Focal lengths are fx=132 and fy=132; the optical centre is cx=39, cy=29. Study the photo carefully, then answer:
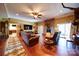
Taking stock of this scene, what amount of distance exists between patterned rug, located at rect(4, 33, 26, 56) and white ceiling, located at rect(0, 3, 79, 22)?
433mm

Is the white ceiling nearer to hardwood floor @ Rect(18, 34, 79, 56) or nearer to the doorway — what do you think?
the doorway

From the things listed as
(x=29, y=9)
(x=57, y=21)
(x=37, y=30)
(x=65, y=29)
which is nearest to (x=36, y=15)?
(x=29, y=9)

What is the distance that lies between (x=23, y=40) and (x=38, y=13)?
25.5 inches

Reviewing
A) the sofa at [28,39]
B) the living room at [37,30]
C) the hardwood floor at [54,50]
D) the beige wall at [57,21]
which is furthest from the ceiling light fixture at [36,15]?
the hardwood floor at [54,50]

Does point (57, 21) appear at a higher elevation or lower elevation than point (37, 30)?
higher

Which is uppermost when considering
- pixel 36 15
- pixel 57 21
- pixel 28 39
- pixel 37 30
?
pixel 36 15

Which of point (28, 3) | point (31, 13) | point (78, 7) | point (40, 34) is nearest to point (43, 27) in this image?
point (40, 34)

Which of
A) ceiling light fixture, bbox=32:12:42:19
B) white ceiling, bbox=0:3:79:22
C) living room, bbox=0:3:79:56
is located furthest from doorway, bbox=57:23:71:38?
ceiling light fixture, bbox=32:12:42:19

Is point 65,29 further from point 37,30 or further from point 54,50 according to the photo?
point 37,30

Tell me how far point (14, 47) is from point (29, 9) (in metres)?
0.84

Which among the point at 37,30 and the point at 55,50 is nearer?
the point at 55,50

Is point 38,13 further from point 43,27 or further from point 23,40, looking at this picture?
point 23,40

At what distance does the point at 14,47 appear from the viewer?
273cm

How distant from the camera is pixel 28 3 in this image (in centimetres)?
262
